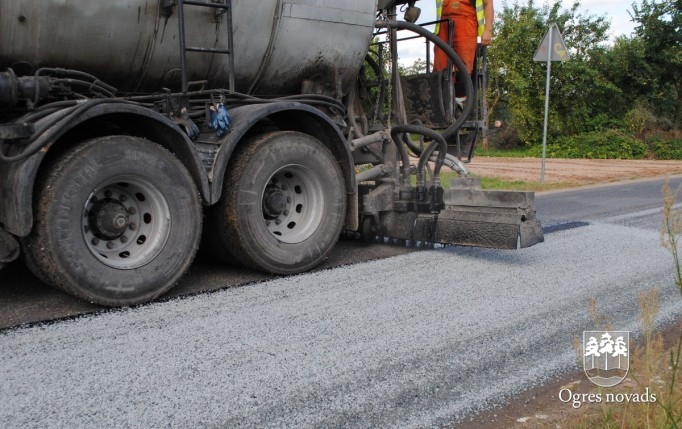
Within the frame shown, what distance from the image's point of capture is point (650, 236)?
688 centimetres

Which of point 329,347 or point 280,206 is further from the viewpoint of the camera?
point 280,206

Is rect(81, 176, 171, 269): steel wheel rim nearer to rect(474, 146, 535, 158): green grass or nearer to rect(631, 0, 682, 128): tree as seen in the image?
rect(474, 146, 535, 158): green grass

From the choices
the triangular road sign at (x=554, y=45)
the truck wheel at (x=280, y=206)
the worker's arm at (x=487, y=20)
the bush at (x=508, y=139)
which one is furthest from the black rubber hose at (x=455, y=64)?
the bush at (x=508, y=139)

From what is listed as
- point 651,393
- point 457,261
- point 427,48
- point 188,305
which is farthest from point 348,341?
point 427,48

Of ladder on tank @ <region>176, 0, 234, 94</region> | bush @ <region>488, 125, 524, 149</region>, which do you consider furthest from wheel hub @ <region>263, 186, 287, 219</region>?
bush @ <region>488, 125, 524, 149</region>

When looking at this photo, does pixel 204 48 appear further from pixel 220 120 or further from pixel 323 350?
pixel 323 350

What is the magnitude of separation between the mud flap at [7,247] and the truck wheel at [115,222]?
8 cm

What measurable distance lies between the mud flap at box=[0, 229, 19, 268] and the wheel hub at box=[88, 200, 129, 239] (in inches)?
20.0

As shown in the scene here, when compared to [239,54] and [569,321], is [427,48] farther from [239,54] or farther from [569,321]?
[569,321]

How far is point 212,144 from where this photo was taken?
4.93m

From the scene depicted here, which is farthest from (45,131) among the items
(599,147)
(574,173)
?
(599,147)

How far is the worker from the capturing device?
6820mm

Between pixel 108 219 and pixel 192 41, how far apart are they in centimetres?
148

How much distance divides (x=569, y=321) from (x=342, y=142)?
8.04ft
